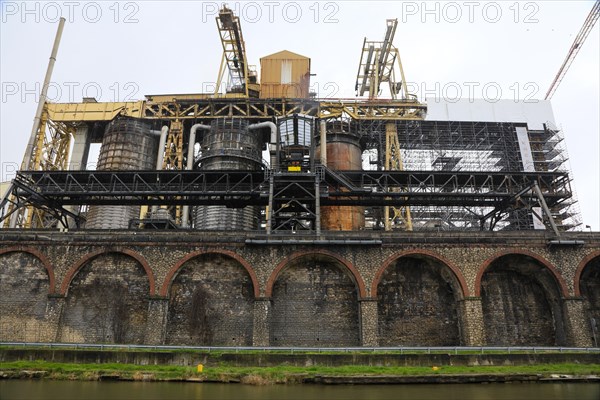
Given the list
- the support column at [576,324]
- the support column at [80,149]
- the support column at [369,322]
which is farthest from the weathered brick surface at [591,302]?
the support column at [80,149]

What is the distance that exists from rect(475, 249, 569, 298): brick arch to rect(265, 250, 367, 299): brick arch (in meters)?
5.34

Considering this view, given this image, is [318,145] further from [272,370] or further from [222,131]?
[272,370]

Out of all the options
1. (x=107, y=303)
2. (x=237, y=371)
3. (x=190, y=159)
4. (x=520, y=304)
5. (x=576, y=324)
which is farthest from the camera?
Result: (x=190, y=159)

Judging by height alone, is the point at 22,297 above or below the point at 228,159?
below

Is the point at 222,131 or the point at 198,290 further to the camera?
the point at 222,131

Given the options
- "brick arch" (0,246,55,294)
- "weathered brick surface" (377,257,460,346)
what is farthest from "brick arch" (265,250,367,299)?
"brick arch" (0,246,55,294)

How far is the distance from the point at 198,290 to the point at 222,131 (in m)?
15.0

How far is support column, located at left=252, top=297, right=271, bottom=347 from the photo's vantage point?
63.0 feet

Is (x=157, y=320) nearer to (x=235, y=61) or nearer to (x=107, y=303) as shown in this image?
(x=107, y=303)

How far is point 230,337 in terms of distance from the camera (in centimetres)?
2022

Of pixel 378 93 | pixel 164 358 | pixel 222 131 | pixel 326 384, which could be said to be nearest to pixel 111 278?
pixel 164 358

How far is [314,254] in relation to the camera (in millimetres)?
20828

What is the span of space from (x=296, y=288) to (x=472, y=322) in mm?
8139

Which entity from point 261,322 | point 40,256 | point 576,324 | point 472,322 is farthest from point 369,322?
point 40,256
